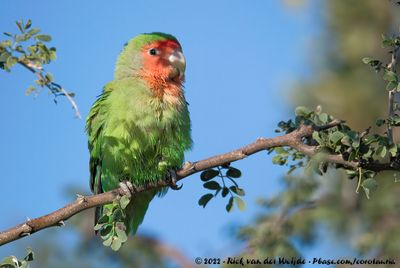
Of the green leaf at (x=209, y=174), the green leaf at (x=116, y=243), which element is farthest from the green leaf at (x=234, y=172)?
the green leaf at (x=116, y=243)

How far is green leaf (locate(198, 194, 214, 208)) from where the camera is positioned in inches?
142

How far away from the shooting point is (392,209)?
5145 mm

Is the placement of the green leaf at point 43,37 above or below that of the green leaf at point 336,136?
A: above

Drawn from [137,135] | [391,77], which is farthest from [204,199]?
[391,77]

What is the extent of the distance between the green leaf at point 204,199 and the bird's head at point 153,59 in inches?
59.3

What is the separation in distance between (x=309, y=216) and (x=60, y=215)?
2.80 m

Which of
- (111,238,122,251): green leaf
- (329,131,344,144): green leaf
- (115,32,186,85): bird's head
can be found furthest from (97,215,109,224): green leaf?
(115,32,186,85): bird's head

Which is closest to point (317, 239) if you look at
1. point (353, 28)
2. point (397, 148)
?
point (397, 148)

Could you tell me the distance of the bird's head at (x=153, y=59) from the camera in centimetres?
492

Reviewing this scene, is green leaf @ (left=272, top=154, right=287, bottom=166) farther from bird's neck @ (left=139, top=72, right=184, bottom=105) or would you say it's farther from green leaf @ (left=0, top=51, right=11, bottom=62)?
green leaf @ (left=0, top=51, right=11, bottom=62)

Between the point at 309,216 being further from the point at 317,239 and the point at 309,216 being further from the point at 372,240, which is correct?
the point at 372,240

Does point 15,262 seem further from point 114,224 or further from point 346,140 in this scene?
point 346,140

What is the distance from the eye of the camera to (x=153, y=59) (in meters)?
5.01

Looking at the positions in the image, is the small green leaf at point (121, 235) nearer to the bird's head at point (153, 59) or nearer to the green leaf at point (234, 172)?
the green leaf at point (234, 172)
